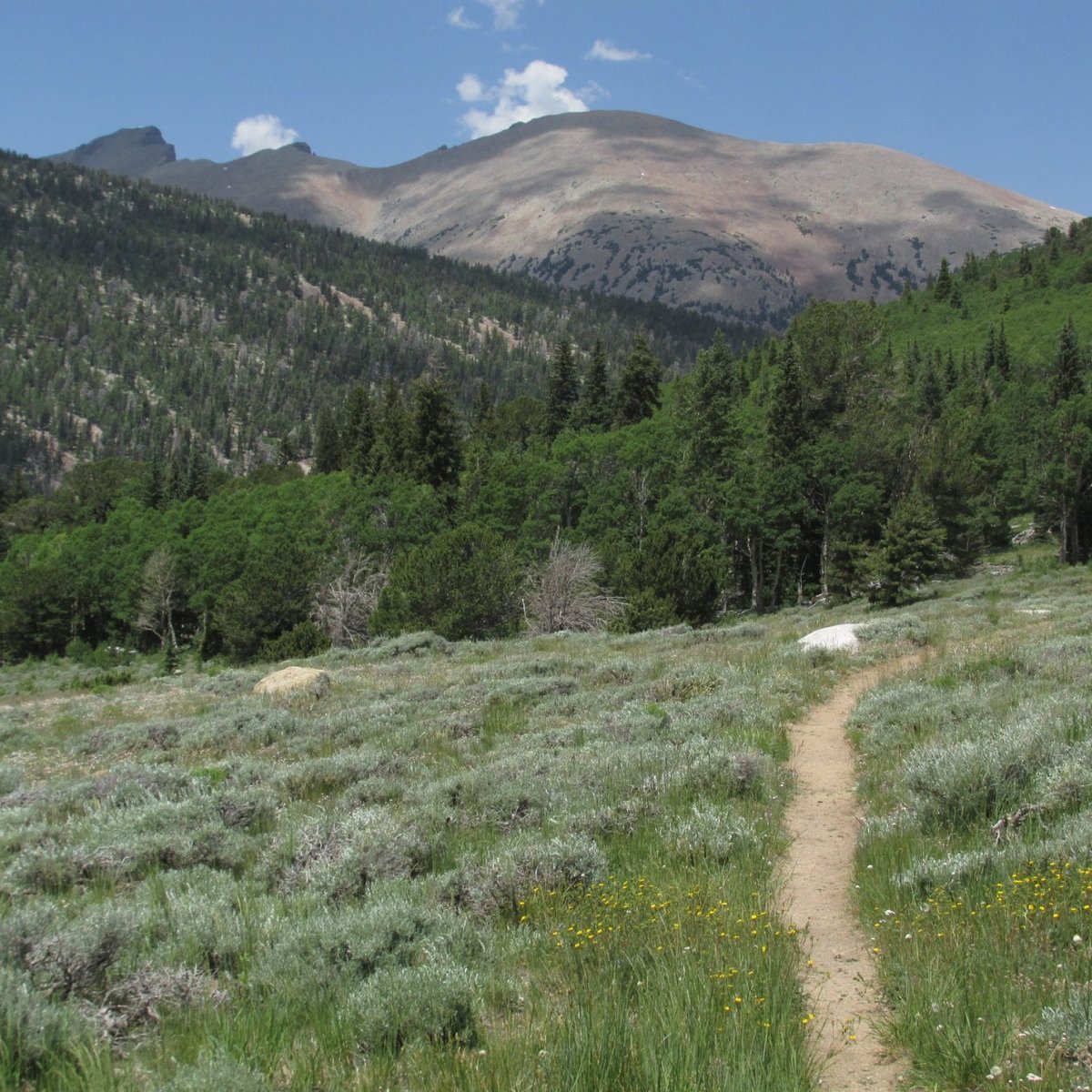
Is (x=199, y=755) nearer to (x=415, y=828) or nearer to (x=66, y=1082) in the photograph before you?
(x=415, y=828)

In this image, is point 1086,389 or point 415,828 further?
point 1086,389

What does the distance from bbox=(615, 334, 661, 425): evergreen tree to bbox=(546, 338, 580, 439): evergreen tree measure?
5371 mm

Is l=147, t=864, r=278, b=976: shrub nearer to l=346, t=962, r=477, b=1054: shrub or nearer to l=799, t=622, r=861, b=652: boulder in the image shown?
l=346, t=962, r=477, b=1054: shrub

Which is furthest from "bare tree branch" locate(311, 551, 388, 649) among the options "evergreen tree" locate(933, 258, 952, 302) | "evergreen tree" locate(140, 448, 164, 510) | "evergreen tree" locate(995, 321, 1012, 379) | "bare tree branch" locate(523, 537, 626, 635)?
"evergreen tree" locate(933, 258, 952, 302)

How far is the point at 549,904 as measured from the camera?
17.8 ft

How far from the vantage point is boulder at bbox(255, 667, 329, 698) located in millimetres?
19375

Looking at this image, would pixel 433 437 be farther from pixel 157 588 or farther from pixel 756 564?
pixel 756 564

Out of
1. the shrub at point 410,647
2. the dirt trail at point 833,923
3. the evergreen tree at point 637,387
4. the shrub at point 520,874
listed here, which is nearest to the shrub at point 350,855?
the shrub at point 520,874

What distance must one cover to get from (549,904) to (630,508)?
51.5 metres

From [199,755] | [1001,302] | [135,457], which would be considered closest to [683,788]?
[199,755]

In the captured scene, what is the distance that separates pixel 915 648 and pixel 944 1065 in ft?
49.7

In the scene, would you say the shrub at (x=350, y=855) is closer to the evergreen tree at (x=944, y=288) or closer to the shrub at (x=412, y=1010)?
the shrub at (x=412, y=1010)

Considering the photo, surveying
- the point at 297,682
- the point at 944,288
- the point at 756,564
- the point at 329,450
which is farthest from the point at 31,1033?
the point at 944,288

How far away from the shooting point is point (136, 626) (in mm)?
74812
